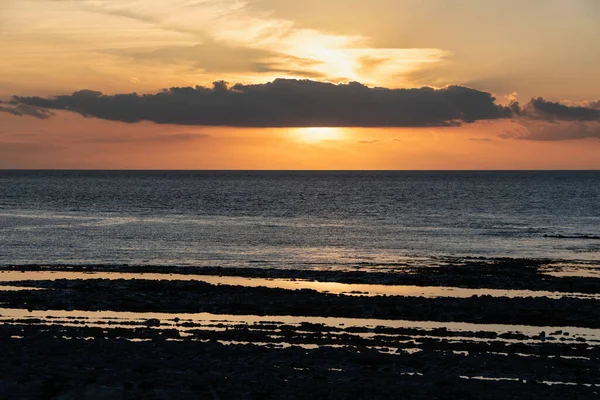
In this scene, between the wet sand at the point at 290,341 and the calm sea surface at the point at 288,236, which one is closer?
the wet sand at the point at 290,341

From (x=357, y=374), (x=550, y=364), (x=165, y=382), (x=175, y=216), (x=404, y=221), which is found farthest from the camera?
(x=175, y=216)

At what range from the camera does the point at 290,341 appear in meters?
22.9

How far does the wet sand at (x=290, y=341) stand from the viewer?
1733cm

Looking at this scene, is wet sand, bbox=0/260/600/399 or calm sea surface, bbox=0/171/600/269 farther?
calm sea surface, bbox=0/171/600/269

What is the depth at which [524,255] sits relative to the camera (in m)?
50.4

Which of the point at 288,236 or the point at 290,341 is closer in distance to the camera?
the point at 290,341

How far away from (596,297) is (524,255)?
60.7 ft

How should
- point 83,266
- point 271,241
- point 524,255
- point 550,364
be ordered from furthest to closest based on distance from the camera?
point 271,241 → point 524,255 → point 83,266 → point 550,364

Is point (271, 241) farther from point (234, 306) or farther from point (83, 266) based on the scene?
point (234, 306)

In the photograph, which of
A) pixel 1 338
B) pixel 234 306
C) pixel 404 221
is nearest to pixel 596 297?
pixel 234 306

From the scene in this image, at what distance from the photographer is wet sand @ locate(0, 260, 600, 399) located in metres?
17.3

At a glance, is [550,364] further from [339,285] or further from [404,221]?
[404,221]

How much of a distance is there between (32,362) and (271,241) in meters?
41.8

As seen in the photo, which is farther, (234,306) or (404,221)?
(404,221)
